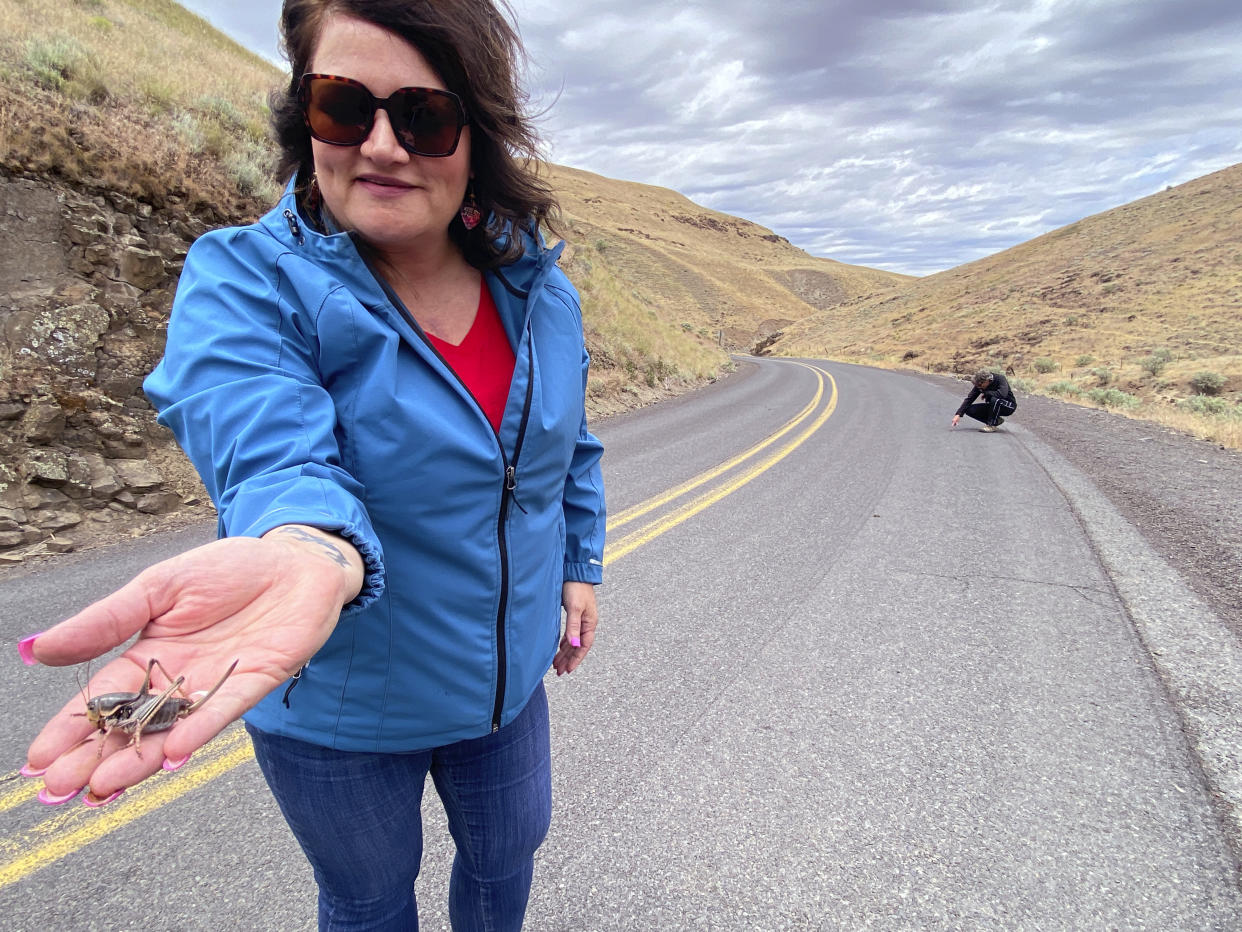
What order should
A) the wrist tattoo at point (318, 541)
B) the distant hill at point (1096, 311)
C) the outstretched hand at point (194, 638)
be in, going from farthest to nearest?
1. the distant hill at point (1096, 311)
2. the wrist tattoo at point (318, 541)
3. the outstretched hand at point (194, 638)

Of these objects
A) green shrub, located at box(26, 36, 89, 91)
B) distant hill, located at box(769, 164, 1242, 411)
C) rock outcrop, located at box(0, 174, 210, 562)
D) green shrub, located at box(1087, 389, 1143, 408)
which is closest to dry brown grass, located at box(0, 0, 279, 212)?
green shrub, located at box(26, 36, 89, 91)

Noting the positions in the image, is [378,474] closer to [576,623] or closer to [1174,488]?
[576,623]

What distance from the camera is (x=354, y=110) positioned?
113 cm

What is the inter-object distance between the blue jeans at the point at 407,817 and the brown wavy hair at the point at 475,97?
3.16 feet

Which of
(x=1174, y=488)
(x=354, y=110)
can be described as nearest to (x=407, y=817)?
(x=354, y=110)

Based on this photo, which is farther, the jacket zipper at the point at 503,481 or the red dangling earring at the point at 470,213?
the red dangling earring at the point at 470,213

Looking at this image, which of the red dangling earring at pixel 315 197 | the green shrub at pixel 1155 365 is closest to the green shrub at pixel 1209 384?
the green shrub at pixel 1155 365

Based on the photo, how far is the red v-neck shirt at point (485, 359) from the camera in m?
1.18

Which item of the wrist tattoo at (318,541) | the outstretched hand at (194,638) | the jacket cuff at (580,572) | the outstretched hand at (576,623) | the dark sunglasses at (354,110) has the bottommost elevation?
the outstretched hand at (576,623)

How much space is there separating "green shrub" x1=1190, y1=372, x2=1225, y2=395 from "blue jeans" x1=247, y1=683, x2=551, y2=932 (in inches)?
891

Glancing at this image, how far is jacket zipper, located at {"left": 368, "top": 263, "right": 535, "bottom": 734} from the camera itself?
1.10 metres

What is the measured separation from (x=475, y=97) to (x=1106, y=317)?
3891 cm

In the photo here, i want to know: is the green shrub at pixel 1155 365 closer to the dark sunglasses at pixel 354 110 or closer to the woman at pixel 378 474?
the woman at pixel 378 474

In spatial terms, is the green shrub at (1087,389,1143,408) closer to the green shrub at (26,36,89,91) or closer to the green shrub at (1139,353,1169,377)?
the green shrub at (1139,353,1169,377)
